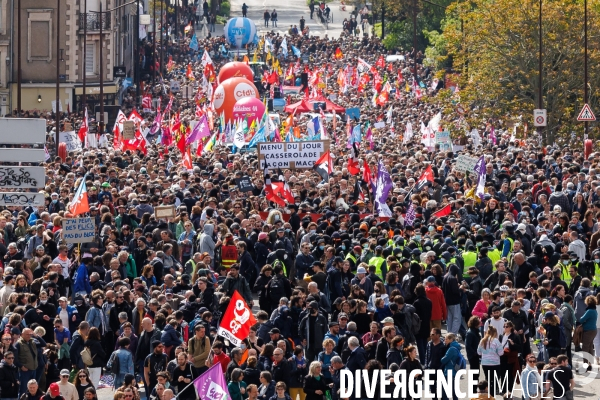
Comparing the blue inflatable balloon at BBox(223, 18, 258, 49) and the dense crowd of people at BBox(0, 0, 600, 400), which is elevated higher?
the blue inflatable balloon at BBox(223, 18, 258, 49)

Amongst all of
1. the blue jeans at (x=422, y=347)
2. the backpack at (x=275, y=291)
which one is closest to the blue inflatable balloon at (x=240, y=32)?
the backpack at (x=275, y=291)

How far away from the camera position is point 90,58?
74.3 meters

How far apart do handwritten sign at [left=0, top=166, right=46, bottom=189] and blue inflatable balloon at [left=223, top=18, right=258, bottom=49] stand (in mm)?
71143

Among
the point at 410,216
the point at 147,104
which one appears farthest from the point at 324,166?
the point at 147,104

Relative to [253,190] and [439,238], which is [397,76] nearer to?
[253,190]

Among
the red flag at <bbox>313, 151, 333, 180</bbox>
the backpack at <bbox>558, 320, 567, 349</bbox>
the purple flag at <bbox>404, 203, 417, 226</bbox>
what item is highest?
the red flag at <bbox>313, 151, 333, 180</bbox>

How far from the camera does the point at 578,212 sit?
98.6ft

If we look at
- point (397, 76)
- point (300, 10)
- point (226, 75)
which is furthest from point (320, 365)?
point (300, 10)

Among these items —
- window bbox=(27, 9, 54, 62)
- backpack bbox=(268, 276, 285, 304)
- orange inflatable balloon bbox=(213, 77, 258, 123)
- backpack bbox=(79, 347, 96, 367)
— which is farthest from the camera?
window bbox=(27, 9, 54, 62)

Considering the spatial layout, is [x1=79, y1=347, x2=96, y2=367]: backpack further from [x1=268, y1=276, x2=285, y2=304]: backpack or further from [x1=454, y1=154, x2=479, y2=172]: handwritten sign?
[x1=454, y1=154, x2=479, y2=172]: handwritten sign

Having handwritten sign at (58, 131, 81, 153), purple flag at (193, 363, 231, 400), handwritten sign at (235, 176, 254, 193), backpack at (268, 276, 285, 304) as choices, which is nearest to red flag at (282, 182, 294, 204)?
handwritten sign at (235, 176, 254, 193)

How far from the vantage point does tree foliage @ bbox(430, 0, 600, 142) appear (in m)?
50.8

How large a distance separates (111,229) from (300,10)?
9532cm

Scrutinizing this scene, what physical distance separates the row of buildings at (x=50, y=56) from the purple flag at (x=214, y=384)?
50.0 metres
